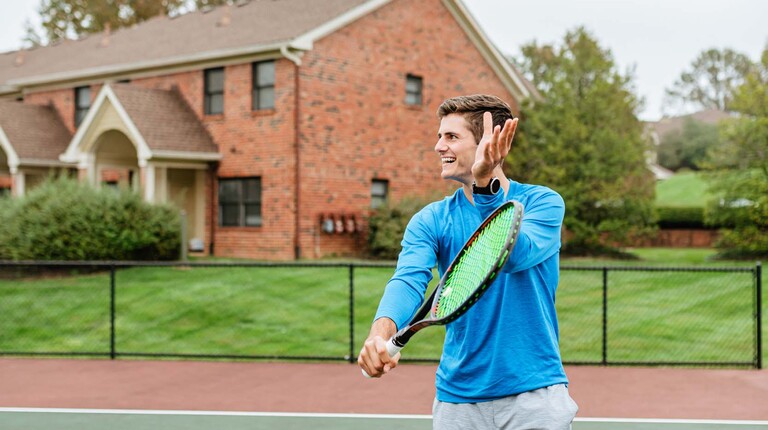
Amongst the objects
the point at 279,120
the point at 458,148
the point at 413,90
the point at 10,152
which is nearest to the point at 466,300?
the point at 458,148

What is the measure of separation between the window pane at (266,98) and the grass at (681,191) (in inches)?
1225

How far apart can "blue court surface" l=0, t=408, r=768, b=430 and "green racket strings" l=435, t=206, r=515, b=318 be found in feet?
18.2

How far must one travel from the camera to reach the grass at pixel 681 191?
5220 centimetres

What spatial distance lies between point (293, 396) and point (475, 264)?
752 cm

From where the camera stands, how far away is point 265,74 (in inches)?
1001

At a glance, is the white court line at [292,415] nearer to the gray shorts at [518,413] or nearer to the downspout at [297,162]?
the gray shorts at [518,413]

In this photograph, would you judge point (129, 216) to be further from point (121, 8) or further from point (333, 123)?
point (121, 8)

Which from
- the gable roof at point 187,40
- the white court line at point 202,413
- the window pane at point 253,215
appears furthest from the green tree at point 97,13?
the white court line at point 202,413

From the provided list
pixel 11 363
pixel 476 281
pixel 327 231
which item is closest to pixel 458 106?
pixel 476 281

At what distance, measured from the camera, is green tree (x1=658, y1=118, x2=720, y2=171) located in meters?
64.9

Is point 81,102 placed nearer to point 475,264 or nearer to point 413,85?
point 413,85

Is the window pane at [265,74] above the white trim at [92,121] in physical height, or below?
above

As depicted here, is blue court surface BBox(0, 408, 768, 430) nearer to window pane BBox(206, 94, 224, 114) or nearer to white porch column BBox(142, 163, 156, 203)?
white porch column BBox(142, 163, 156, 203)

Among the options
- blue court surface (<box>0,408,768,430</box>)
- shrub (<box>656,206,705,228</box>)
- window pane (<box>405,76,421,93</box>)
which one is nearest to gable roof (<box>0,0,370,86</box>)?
window pane (<box>405,76,421,93</box>)
